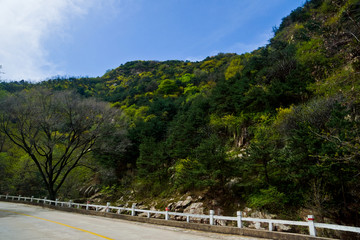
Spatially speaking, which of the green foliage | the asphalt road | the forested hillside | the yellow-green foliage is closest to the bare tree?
the forested hillside

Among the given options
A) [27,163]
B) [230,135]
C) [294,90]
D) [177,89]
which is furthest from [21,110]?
[177,89]

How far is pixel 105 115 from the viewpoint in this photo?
22.9 m

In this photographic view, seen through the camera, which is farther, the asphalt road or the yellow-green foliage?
the yellow-green foliage

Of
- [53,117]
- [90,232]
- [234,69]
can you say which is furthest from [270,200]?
[234,69]

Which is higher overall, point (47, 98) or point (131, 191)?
point (47, 98)

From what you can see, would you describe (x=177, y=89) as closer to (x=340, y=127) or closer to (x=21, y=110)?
(x=21, y=110)

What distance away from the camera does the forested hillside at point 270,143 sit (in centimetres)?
1078

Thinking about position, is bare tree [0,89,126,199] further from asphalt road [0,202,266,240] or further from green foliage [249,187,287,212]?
green foliage [249,187,287,212]

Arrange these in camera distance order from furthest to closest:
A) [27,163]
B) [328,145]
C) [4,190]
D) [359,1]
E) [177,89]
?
[177,89] < [4,190] < [27,163] < [359,1] < [328,145]

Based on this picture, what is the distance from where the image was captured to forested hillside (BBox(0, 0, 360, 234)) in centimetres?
1078

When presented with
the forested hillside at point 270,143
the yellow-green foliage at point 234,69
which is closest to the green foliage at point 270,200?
Answer: the forested hillside at point 270,143

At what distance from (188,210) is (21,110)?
63.3 ft

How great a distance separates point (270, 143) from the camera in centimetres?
1681

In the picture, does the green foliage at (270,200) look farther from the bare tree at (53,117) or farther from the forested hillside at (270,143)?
the bare tree at (53,117)
